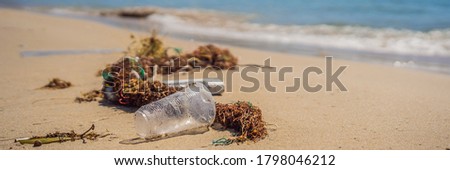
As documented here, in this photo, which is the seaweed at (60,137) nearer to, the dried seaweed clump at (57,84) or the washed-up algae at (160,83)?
the washed-up algae at (160,83)

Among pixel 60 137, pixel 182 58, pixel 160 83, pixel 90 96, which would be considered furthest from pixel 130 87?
pixel 182 58

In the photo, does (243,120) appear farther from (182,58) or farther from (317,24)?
(317,24)

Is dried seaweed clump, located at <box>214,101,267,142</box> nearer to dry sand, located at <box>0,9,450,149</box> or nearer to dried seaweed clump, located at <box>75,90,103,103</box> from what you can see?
dry sand, located at <box>0,9,450,149</box>

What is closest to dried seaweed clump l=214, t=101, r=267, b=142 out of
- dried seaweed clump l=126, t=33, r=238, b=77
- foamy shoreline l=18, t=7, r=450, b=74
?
dried seaweed clump l=126, t=33, r=238, b=77

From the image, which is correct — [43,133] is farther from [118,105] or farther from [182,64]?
[182,64]

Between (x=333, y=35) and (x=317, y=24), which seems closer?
(x=333, y=35)

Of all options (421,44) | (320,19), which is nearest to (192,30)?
(320,19)
